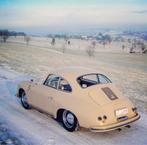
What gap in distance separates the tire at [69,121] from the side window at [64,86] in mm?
602

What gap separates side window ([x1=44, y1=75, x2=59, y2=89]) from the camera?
8.13m

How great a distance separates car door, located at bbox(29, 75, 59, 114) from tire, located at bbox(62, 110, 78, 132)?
0.50 m

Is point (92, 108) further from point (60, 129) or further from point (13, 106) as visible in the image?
point (13, 106)

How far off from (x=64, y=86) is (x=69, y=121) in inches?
38.3

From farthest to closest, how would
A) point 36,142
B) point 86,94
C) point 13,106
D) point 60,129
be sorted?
point 13,106, point 60,129, point 86,94, point 36,142

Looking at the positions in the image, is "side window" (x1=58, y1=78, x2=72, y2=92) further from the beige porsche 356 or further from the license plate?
the license plate

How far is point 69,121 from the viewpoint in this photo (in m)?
7.60

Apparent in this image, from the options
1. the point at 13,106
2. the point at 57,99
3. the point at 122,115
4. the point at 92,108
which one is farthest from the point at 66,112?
the point at 13,106

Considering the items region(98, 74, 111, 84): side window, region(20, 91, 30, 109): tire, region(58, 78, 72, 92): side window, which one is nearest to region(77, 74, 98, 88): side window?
region(98, 74, 111, 84): side window

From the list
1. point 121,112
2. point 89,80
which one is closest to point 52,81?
point 89,80

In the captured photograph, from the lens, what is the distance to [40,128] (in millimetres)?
7816

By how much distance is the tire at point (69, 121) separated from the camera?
290 inches

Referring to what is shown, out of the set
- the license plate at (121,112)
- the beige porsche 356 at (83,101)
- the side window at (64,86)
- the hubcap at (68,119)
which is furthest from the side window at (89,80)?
the license plate at (121,112)

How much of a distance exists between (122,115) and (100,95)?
2.48 feet
